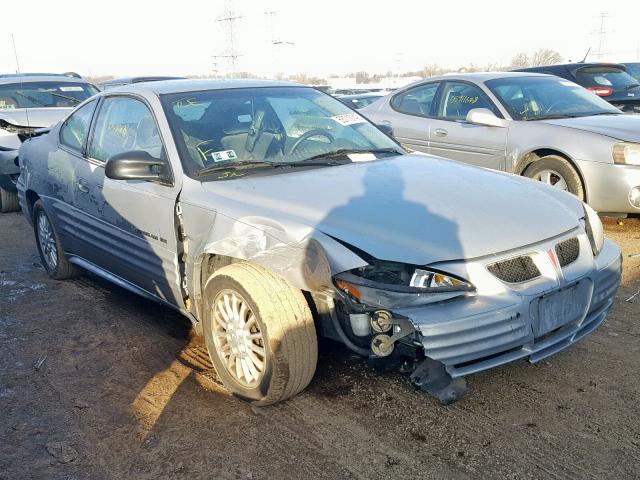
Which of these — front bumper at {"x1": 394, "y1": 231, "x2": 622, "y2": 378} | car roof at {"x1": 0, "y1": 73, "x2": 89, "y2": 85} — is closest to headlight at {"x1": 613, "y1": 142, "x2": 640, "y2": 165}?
front bumper at {"x1": 394, "y1": 231, "x2": 622, "y2": 378}

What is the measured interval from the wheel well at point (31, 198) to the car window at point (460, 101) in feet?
14.1

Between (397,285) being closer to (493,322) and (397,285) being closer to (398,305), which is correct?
(398,305)

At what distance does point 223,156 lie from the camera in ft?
12.1

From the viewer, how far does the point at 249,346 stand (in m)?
3.18

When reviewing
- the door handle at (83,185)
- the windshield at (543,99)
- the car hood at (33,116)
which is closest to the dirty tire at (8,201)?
the car hood at (33,116)

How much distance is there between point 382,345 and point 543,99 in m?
5.02

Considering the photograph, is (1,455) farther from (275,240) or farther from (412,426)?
(412,426)

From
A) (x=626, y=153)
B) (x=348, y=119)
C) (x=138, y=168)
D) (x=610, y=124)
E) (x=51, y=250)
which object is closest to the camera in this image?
(x=138, y=168)

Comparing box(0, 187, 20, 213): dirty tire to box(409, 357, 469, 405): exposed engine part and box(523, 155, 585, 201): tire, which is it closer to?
box(523, 155, 585, 201): tire

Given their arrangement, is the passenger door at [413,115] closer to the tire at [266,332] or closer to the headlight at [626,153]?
the headlight at [626,153]

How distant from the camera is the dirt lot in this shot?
270cm

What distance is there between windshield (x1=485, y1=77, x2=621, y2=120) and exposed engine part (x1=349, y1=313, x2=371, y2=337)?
4.47 m

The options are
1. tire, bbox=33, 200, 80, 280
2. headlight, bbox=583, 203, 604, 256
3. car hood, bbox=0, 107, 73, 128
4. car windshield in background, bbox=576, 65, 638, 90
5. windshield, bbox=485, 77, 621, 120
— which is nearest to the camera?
headlight, bbox=583, 203, 604, 256

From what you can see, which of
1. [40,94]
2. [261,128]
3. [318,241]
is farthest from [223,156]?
[40,94]
